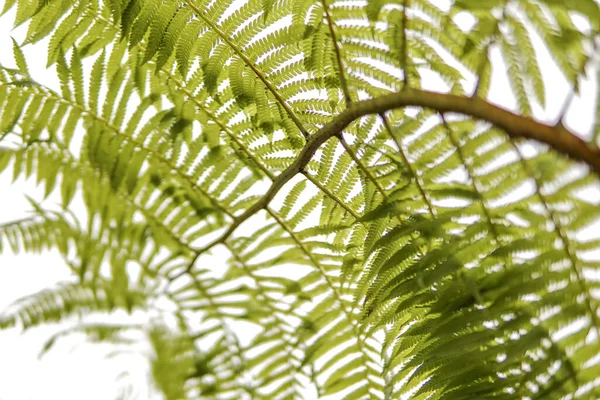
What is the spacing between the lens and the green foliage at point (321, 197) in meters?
0.74

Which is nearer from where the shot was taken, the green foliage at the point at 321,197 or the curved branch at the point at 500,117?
the curved branch at the point at 500,117

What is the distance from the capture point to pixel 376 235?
3.25ft

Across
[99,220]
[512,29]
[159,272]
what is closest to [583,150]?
[512,29]

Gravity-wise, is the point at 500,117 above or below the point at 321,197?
below

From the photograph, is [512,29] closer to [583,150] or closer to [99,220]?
[583,150]

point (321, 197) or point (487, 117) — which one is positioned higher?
point (321, 197)

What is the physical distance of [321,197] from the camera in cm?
128

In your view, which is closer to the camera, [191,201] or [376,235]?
[376,235]

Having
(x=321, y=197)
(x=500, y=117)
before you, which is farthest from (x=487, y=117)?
(x=321, y=197)

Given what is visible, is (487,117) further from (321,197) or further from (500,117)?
(321,197)

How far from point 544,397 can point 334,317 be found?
684 millimetres

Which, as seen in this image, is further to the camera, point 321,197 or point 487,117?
point 321,197

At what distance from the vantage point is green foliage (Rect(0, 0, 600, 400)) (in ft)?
2.44

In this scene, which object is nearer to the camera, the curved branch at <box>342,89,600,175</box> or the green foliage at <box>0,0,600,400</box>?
the curved branch at <box>342,89,600,175</box>
